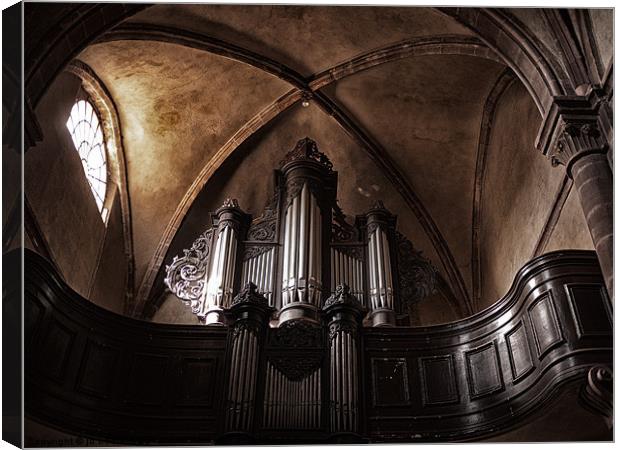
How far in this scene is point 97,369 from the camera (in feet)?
29.3

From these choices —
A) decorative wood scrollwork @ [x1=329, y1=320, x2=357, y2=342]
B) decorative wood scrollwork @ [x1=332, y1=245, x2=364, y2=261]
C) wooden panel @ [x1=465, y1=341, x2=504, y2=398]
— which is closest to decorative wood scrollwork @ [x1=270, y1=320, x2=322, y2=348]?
decorative wood scrollwork @ [x1=329, y1=320, x2=357, y2=342]

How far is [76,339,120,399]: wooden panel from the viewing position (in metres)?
8.75

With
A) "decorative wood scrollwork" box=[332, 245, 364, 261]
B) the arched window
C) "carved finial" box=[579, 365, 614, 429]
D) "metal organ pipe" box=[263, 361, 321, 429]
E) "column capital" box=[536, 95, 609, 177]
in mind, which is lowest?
"carved finial" box=[579, 365, 614, 429]

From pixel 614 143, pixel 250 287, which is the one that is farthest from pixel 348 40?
pixel 614 143

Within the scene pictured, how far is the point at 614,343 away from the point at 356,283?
15.3 ft

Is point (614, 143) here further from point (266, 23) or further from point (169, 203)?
point (169, 203)

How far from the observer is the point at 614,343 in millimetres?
7750

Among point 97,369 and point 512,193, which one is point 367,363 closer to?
point 97,369

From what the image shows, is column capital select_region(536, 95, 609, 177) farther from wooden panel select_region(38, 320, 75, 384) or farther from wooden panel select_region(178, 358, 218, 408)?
wooden panel select_region(38, 320, 75, 384)

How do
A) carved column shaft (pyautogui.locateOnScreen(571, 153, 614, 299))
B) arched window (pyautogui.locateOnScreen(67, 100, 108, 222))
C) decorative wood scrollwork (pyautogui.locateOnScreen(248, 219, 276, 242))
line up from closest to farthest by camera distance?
carved column shaft (pyautogui.locateOnScreen(571, 153, 614, 299)) < arched window (pyautogui.locateOnScreen(67, 100, 108, 222)) < decorative wood scrollwork (pyautogui.locateOnScreen(248, 219, 276, 242))

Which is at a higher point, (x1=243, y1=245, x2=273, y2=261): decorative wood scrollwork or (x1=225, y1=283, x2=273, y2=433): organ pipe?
(x1=243, y1=245, x2=273, y2=261): decorative wood scrollwork

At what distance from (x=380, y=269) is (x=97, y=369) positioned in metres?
4.63

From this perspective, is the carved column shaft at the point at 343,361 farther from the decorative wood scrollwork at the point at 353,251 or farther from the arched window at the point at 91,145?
the arched window at the point at 91,145

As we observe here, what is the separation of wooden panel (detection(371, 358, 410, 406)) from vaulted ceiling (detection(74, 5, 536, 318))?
Answer: 5148mm
